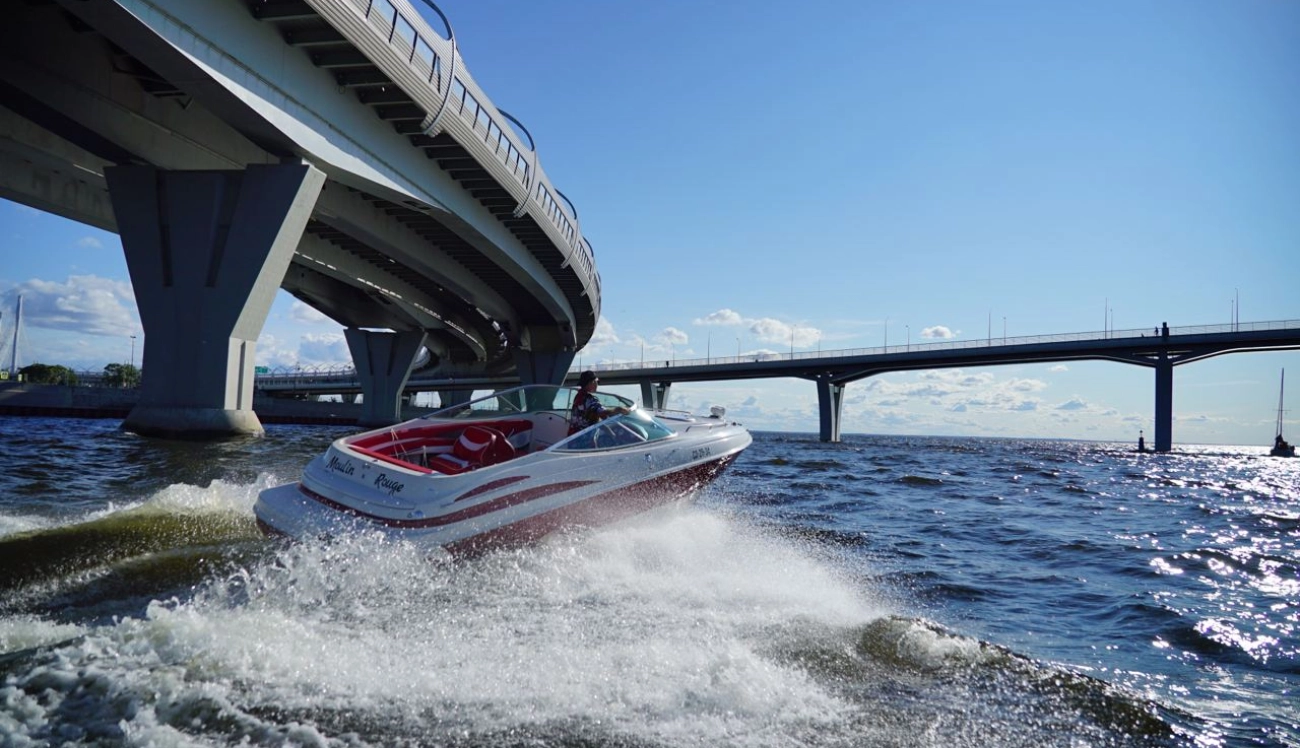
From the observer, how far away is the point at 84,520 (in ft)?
27.7

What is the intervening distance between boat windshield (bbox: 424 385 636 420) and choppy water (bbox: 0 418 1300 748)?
190 centimetres

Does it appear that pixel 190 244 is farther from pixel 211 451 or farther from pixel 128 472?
pixel 128 472

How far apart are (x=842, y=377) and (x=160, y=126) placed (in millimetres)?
63960

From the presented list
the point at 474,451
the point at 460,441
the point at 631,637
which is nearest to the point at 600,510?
the point at 474,451

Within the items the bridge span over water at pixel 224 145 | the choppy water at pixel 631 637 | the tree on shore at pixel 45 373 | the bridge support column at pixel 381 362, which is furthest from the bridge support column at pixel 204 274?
the tree on shore at pixel 45 373

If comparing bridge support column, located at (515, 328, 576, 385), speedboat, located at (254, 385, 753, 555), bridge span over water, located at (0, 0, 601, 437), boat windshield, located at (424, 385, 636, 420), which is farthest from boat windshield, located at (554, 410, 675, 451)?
bridge support column, located at (515, 328, 576, 385)

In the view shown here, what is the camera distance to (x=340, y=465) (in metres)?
8.27

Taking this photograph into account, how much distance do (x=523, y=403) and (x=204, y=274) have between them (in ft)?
57.3

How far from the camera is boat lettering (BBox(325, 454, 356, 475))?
8.12 metres

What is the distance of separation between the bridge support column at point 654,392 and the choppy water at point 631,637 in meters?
81.4

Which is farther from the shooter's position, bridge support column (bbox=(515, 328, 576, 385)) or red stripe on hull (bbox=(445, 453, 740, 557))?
bridge support column (bbox=(515, 328, 576, 385))

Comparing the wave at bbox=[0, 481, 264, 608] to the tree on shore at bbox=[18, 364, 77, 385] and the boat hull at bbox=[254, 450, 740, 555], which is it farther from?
the tree on shore at bbox=[18, 364, 77, 385]

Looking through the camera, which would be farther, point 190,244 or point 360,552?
point 190,244

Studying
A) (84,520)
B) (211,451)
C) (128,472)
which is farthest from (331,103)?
(84,520)
